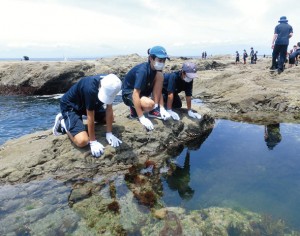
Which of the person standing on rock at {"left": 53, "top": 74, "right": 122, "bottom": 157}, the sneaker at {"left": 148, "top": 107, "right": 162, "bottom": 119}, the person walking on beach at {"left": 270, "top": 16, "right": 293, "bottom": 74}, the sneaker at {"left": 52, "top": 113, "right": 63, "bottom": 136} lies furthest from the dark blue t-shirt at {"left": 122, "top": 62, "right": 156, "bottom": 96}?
the person walking on beach at {"left": 270, "top": 16, "right": 293, "bottom": 74}

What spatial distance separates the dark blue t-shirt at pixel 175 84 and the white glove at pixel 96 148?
2.35 meters

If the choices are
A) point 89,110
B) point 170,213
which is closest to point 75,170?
point 89,110

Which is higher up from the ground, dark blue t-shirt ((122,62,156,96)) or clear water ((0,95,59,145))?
dark blue t-shirt ((122,62,156,96))

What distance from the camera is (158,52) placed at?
631 centimetres

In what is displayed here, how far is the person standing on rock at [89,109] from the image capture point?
17.0 feet

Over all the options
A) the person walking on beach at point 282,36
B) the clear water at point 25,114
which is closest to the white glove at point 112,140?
the clear water at point 25,114

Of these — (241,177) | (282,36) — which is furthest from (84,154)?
(282,36)

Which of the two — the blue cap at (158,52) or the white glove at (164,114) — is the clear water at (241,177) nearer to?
the white glove at (164,114)

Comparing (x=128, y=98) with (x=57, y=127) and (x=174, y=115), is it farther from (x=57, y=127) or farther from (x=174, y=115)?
(x=57, y=127)

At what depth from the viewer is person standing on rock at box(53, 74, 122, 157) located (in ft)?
17.0

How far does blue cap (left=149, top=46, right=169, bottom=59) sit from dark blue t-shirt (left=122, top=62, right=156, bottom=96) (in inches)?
12.4

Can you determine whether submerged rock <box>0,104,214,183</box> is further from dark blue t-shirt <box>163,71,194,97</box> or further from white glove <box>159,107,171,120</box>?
dark blue t-shirt <box>163,71,194,97</box>

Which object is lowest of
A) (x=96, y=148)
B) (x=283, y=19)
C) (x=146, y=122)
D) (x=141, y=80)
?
(x=96, y=148)

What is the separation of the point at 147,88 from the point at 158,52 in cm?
90
